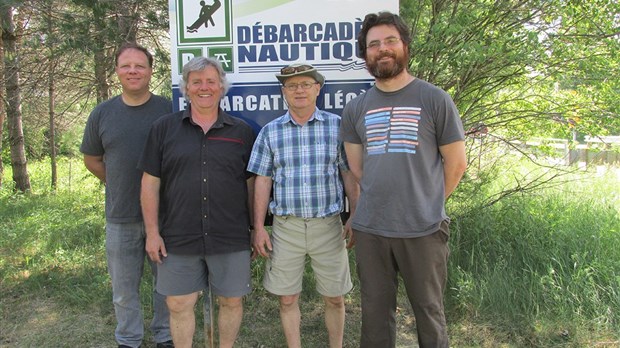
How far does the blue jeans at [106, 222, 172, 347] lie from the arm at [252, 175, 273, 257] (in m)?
0.83

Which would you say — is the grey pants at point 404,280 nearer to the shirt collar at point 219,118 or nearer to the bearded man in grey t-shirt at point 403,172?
the bearded man in grey t-shirt at point 403,172

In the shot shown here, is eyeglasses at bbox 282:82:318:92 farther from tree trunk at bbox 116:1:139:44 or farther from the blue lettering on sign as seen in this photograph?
tree trunk at bbox 116:1:139:44

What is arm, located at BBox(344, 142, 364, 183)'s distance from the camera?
8.77 feet

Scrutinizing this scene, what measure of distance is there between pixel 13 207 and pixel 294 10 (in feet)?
24.4

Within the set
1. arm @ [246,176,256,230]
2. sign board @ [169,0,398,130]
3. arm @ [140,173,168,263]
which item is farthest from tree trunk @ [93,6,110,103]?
arm @ [246,176,256,230]

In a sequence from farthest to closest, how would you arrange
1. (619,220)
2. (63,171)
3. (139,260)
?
1. (63,171)
2. (619,220)
3. (139,260)

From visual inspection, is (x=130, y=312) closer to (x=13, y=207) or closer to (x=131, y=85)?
(x=131, y=85)

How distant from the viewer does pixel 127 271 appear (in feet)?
10.7

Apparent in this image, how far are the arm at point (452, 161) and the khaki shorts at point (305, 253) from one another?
0.71 metres

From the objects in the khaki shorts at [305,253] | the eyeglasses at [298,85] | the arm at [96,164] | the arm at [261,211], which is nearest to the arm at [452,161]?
the khaki shorts at [305,253]

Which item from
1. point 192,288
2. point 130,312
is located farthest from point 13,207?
point 192,288

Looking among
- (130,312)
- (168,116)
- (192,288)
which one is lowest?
(130,312)

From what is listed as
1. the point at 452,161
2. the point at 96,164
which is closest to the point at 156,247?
the point at 96,164

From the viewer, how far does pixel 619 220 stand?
5051mm
